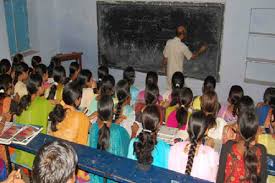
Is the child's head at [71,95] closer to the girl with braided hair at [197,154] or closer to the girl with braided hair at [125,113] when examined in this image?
the girl with braided hair at [125,113]

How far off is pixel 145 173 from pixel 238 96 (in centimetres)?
173

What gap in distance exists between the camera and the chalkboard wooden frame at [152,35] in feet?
17.5

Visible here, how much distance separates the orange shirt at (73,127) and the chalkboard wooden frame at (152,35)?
347 centimetres

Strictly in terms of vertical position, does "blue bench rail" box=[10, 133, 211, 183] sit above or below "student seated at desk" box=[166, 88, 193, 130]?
below

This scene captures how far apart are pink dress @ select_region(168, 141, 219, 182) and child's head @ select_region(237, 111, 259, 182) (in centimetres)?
22

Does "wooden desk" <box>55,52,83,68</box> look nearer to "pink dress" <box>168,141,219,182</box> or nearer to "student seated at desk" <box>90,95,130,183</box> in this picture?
"student seated at desk" <box>90,95,130,183</box>

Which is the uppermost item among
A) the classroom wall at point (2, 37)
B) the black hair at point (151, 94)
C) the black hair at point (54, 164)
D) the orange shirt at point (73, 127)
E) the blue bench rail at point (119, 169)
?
the classroom wall at point (2, 37)

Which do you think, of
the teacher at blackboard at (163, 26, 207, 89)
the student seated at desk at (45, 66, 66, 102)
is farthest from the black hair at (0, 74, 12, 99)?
the teacher at blackboard at (163, 26, 207, 89)

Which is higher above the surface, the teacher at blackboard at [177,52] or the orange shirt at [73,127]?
the teacher at blackboard at [177,52]

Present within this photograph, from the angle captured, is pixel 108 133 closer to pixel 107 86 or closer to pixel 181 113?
pixel 181 113

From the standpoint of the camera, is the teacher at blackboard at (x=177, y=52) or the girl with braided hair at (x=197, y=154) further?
the teacher at blackboard at (x=177, y=52)

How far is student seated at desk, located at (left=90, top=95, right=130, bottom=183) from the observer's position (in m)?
2.32

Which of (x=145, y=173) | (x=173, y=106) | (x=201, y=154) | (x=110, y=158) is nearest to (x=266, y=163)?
(x=201, y=154)

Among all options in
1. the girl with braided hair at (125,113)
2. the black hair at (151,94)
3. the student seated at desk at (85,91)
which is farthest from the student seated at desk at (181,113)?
the student seated at desk at (85,91)
